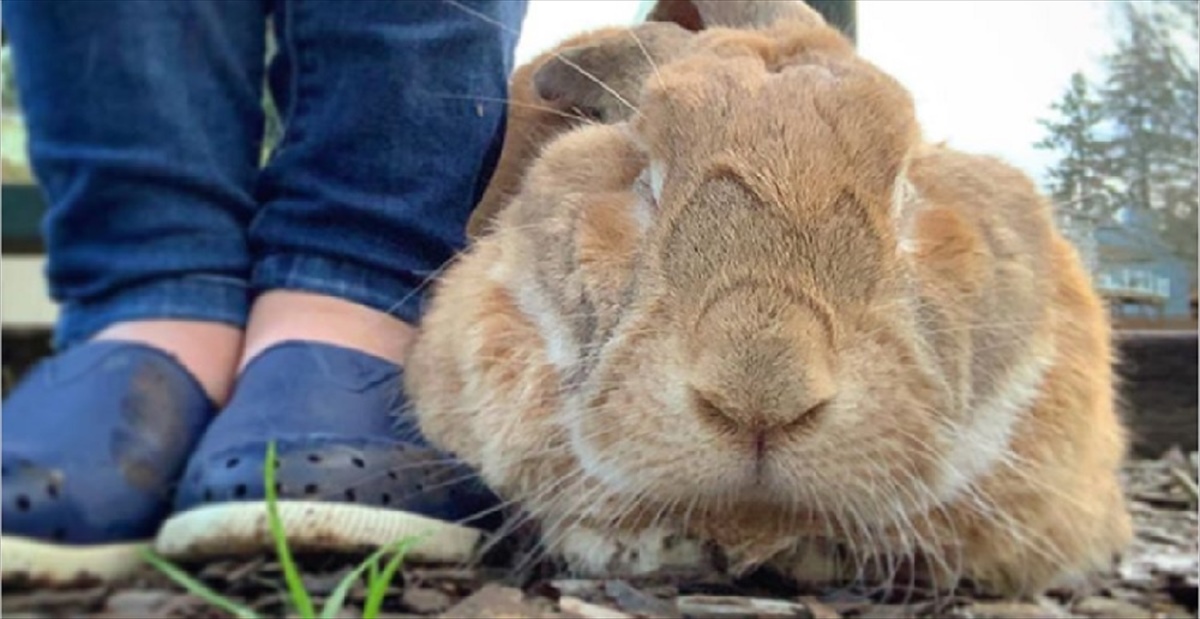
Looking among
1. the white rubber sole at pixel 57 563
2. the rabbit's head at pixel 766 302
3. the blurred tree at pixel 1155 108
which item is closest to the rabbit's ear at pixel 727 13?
the rabbit's head at pixel 766 302

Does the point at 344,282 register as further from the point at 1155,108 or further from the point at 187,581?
the point at 1155,108

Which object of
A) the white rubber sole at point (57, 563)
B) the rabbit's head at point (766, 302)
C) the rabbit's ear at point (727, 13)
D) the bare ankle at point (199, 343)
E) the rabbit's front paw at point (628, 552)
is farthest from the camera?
the rabbit's ear at point (727, 13)

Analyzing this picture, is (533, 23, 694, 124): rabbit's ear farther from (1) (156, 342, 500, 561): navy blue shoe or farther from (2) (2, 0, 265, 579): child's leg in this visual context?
(2) (2, 0, 265, 579): child's leg

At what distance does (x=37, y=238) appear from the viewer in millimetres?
788

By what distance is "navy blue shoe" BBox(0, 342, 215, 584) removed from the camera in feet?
2.55

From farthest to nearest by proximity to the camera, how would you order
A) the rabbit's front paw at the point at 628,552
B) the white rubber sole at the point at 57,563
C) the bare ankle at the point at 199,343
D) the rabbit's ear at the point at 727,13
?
the rabbit's ear at the point at 727,13
the rabbit's front paw at the point at 628,552
the bare ankle at the point at 199,343
the white rubber sole at the point at 57,563

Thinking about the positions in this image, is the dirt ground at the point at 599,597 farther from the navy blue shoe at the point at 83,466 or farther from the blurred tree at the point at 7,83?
the blurred tree at the point at 7,83

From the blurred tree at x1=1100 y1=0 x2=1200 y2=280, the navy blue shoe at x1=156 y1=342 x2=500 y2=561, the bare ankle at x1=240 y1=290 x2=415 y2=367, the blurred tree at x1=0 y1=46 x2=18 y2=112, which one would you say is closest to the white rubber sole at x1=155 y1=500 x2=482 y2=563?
the navy blue shoe at x1=156 y1=342 x2=500 y2=561

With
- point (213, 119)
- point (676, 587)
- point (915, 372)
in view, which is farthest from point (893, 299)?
point (213, 119)

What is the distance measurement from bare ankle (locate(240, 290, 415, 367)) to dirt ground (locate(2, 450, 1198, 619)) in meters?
0.16

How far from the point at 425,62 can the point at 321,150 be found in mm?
162

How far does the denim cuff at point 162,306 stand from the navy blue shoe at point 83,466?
1 cm

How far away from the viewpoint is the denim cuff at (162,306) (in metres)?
0.82

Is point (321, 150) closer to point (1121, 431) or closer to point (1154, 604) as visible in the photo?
point (1154, 604)
